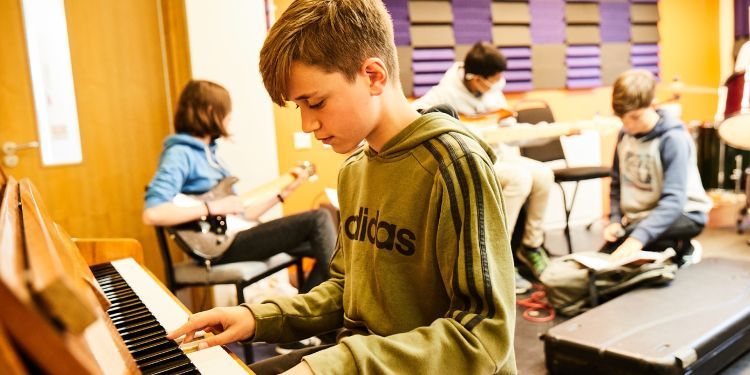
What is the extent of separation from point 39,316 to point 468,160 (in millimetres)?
665

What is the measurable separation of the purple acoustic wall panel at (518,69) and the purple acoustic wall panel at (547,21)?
19 cm

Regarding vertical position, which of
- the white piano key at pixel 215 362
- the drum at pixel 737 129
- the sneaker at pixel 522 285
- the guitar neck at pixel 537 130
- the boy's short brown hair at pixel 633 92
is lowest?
the sneaker at pixel 522 285

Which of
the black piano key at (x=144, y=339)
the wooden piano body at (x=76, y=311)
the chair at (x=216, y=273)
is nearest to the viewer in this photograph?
the wooden piano body at (x=76, y=311)

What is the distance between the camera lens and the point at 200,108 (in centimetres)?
254

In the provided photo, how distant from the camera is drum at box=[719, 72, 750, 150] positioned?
380 cm

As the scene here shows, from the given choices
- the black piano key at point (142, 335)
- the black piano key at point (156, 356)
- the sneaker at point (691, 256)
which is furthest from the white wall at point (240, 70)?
the sneaker at point (691, 256)

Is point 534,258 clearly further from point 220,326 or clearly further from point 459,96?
point 220,326

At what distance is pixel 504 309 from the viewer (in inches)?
33.4

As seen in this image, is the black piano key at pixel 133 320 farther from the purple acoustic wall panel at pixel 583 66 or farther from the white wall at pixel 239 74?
the purple acoustic wall panel at pixel 583 66

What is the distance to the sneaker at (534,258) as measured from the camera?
347cm

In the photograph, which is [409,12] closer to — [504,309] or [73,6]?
[73,6]

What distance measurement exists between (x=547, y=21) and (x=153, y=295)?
15.4 ft

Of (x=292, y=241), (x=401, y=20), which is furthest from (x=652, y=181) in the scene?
(x=401, y=20)

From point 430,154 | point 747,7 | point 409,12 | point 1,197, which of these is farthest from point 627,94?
point 747,7
